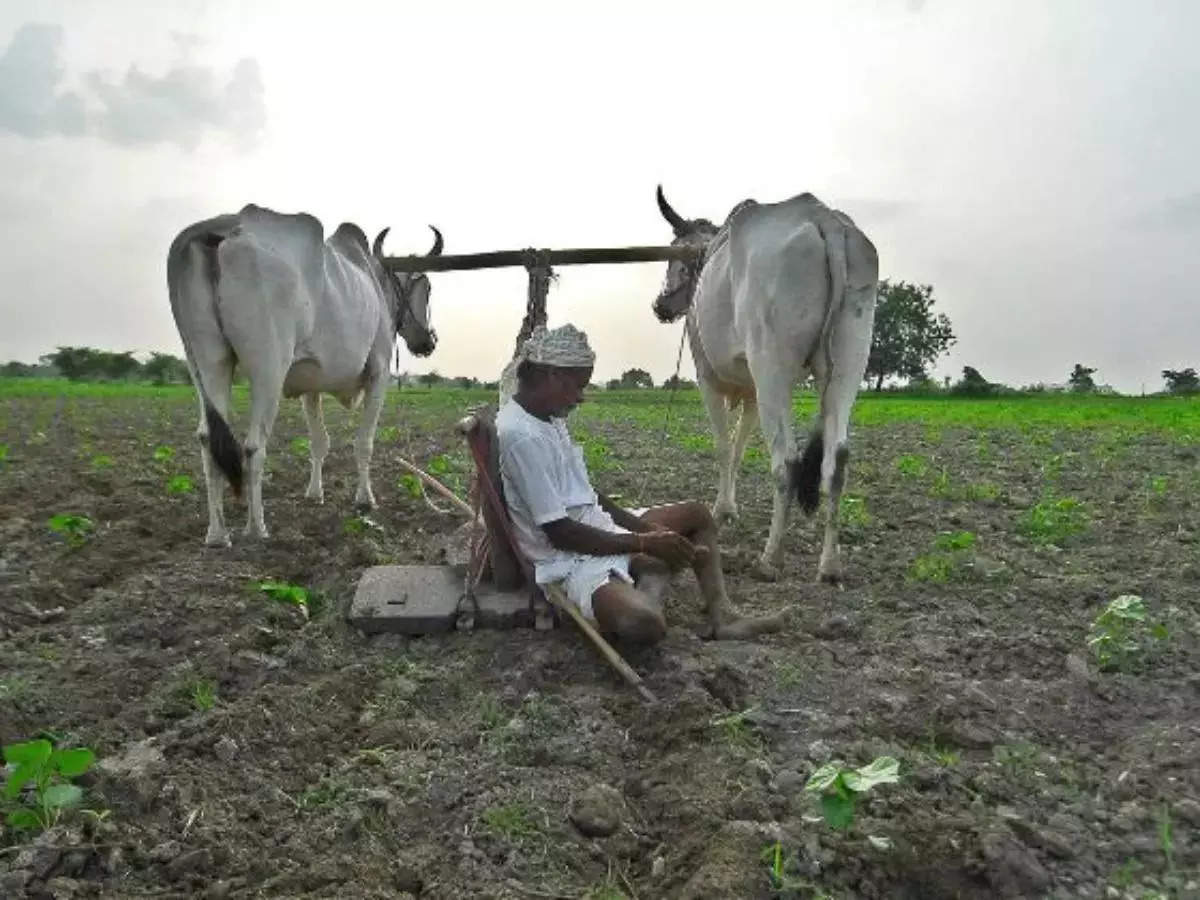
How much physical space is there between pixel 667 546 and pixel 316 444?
575 centimetres

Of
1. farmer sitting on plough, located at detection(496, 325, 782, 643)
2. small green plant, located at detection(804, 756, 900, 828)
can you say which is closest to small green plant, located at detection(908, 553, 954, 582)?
farmer sitting on plough, located at detection(496, 325, 782, 643)

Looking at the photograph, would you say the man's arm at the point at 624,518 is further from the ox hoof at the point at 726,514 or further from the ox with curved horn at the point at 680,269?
the ox with curved horn at the point at 680,269

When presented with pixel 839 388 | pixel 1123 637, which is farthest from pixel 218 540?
pixel 1123 637

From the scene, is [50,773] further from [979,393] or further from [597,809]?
[979,393]

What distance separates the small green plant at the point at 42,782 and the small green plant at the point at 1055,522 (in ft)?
21.0

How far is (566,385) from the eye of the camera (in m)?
4.84

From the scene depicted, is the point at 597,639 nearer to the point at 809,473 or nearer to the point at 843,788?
the point at 843,788

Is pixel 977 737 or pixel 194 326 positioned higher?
pixel 194 326

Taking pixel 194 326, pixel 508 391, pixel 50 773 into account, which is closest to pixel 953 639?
pixel 508 391

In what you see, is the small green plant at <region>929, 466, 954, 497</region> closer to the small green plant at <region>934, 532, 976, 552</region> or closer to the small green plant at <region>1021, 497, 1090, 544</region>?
the small green plant at <region>1021, 497, 1090, 544</region>

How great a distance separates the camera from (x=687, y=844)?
3.17 metres

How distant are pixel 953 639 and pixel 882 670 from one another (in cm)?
67

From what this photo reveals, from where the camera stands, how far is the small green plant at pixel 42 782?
3186 millimetres

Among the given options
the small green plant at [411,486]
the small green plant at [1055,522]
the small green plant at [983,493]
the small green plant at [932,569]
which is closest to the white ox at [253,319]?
the small green plant at [411,486]
